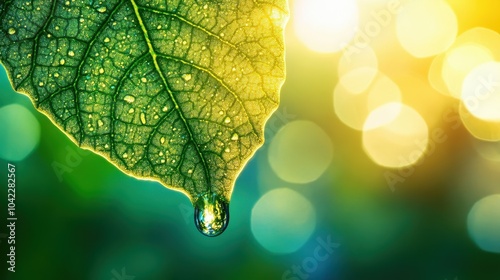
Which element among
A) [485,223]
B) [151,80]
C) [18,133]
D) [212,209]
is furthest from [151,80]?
[485,223]

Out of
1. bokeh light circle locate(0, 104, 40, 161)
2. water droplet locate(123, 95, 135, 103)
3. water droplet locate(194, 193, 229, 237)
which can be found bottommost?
water droplet locate(194, 193, 229, 237)

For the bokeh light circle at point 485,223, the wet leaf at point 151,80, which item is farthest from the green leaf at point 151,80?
the bokeh light circle at point 485,223

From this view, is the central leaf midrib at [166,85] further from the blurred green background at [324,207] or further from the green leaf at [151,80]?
the blurred green background at [324,207]

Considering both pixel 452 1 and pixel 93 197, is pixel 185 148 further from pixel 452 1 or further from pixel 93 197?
pixel 452 1

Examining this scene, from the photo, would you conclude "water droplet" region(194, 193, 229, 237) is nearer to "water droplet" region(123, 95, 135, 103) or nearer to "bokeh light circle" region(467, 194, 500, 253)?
"water droplet" region(123, 95, 135, 103)

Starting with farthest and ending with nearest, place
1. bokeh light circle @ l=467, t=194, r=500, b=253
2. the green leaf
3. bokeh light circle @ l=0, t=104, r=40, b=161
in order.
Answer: bokeh light circle @ l=467, t=194, r=500, b=253, bokeh light circle @ l=0, t=104, r=40, b=161, the green leaf

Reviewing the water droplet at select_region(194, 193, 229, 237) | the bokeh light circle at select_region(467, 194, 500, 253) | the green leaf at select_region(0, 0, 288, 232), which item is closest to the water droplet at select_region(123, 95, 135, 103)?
the green leaf at select_region(0, 0, 288, 232)

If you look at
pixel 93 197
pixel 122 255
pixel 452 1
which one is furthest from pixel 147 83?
pixel 452 1
